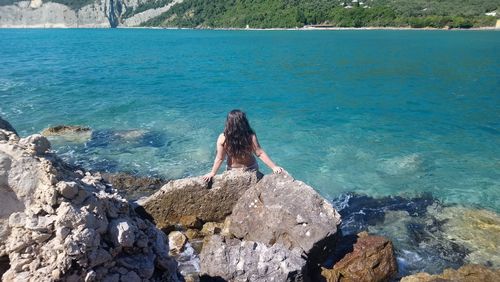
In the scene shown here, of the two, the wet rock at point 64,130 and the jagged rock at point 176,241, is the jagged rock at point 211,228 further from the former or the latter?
the wet rock at point 64,130

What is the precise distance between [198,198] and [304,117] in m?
15.8

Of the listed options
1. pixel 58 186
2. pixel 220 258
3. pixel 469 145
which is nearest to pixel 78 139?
pixel 220 258

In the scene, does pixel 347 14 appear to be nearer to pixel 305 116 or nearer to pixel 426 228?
pixel 305 116

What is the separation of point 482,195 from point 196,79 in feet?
98.1

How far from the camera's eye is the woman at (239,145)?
8281 millimetres

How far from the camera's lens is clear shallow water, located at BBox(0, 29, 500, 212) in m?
15.3

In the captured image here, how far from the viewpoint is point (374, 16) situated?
464 feet

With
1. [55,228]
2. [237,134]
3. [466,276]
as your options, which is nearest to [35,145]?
[55,228]

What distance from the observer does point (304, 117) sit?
2411 cm

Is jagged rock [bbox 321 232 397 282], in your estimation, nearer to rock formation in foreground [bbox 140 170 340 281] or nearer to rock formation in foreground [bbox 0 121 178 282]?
rock formation in foreground [bbox 140 170 340 281]

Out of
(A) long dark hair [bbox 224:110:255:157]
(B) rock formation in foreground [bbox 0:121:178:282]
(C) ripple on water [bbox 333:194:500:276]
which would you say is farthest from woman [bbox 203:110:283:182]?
(B) rock formation in foreground [bbox 0:121:178:282]

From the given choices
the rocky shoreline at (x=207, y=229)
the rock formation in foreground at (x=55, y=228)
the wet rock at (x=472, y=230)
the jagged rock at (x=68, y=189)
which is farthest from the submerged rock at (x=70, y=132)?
the wet rock at (x=472, y=230)

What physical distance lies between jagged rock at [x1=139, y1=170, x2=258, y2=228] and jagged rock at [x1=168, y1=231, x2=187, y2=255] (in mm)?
382

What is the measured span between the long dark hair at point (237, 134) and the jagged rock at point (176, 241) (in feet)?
6.90
